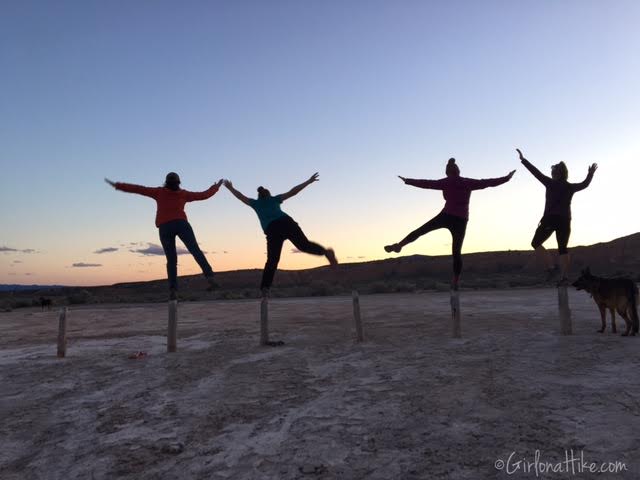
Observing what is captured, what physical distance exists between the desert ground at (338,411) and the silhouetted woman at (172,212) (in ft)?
6.33

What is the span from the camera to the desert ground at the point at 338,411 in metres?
3.47

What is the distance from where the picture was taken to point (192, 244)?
8.32 metres

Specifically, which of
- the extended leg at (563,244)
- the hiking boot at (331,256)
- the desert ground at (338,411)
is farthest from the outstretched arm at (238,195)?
the extended leg at (563,244)

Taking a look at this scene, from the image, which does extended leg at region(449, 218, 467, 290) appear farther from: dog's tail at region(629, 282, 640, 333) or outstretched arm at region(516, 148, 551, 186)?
dog's tail at region(629, 282, 640, 333)

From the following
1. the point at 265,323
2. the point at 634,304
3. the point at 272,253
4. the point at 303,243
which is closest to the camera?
the point at 634,304

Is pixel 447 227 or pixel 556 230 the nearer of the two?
pixel 556 230

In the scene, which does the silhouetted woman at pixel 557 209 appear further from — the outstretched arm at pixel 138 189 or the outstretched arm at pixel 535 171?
the outstretched arm at pixel 138 189

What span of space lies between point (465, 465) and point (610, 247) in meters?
63.2

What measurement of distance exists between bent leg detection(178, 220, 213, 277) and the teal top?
1.25 metres

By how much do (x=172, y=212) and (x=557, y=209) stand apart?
6860mm

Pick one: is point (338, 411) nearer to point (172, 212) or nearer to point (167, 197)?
point (172, 212)

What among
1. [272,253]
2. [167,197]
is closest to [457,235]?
[272,253]

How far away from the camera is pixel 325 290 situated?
37.8 metres

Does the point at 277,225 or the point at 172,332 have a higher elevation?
the point at 277,225
